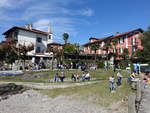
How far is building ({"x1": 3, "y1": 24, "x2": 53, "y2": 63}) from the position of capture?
51.5 m

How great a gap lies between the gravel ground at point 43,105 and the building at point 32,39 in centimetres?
2735

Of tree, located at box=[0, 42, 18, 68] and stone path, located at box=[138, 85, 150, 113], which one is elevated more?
→ tree, located at box=[0, 42, 18, 68]

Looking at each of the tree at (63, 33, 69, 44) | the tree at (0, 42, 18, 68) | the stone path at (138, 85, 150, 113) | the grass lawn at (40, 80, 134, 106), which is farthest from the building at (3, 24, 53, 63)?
the stone path at (138, 85, 150, 113)

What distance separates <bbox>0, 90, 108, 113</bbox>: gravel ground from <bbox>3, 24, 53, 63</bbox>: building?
2735cm

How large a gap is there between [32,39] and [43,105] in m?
39.5

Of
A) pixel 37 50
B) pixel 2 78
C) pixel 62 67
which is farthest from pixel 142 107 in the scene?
pixel 37 50

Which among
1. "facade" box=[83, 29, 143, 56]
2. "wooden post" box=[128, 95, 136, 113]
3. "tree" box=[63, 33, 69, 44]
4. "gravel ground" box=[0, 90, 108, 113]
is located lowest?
"gravel ground" box=[0, 90, 108, 113]

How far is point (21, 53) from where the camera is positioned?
4266 centimetres

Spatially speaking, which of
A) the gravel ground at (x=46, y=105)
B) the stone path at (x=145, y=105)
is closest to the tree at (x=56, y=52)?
the gravel ground at (x=46, y=105)

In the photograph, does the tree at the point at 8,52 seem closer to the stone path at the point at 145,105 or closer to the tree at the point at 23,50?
the tree at the point at 23,50

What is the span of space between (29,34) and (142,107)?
47622mm

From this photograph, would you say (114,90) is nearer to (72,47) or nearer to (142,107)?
(142,107)

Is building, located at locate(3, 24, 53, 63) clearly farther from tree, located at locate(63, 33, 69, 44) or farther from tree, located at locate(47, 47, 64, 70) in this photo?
tree, located at locate(63, 33, 69, 44)

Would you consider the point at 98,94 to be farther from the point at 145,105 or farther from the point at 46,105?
the point at 145,105
